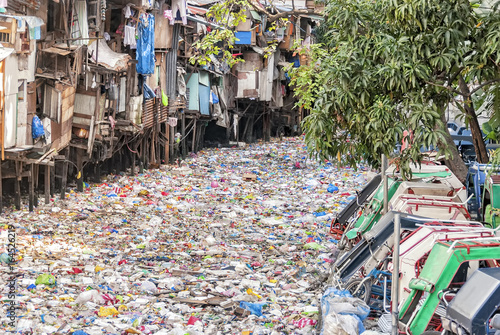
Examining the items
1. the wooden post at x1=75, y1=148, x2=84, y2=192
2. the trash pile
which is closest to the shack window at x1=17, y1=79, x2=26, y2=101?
the trash pile

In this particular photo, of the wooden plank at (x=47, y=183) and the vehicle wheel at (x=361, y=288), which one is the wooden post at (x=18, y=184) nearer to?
the wooden plank at (x=47, y=183)

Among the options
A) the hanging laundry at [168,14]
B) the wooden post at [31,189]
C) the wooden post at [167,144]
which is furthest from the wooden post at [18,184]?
the hanging laundry at [168,14]

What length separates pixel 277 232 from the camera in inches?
488

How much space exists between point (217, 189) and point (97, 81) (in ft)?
13.6

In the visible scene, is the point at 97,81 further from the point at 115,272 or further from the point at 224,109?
the point at 224,109

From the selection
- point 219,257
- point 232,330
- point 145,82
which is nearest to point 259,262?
point 219,257

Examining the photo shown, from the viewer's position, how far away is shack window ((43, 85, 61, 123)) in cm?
1320

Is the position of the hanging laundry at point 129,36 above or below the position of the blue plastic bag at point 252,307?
above

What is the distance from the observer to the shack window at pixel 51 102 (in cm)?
1320

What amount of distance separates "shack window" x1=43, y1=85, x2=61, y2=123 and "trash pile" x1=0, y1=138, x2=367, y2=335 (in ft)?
5.93

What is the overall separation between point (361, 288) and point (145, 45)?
40.2ft

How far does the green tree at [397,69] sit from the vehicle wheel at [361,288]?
147 cm

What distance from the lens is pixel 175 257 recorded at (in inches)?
400

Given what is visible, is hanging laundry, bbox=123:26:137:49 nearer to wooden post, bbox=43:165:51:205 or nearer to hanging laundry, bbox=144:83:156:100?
hanging laundry, bbox=144:83:156:100
